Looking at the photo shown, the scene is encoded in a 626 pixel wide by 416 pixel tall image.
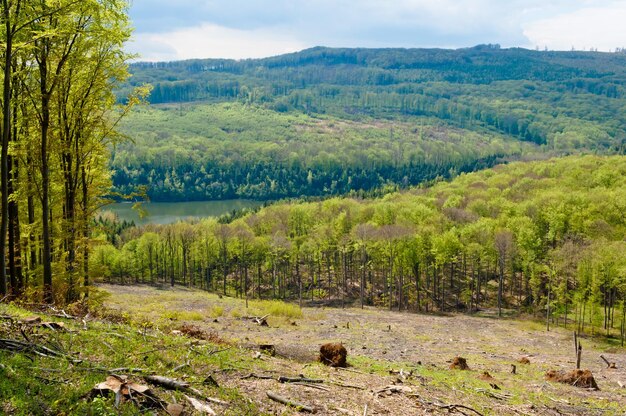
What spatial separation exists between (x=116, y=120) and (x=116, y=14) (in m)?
6.01

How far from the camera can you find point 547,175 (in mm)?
127625

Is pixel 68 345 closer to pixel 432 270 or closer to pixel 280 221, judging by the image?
pixel 432 270

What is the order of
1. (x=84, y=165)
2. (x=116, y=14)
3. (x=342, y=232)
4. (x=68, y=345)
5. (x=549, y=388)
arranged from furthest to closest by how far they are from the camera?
1. (x=342, y=232)
2. (x=84, y=165)
3. (x=549, y=388)
4. (x=116, y=14)
5. (x=68, y=345)

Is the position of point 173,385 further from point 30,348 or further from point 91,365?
point 30,348

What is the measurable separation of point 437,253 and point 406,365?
47.3m

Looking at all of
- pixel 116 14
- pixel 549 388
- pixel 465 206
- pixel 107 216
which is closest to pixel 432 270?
pixel 465 206

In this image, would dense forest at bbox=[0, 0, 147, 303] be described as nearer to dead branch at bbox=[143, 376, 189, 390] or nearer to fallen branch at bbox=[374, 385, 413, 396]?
dead branch at bbox=[143, 376, 189, 390]

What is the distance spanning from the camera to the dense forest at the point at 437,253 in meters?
56.8

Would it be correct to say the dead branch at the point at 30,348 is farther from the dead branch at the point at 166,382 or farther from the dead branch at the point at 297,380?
the dead branch at the point at 297,380

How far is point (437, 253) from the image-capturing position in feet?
217

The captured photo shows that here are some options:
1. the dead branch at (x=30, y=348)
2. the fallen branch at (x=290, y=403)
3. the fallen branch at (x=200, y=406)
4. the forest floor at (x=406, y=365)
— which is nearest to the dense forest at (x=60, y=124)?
the forest floor at (x=406, y=365)

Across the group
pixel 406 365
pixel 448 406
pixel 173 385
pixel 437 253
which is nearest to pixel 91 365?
pixel 173 385

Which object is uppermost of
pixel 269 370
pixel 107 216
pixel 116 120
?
pixel 116 120

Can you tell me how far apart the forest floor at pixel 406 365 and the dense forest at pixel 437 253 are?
942 centimetres
